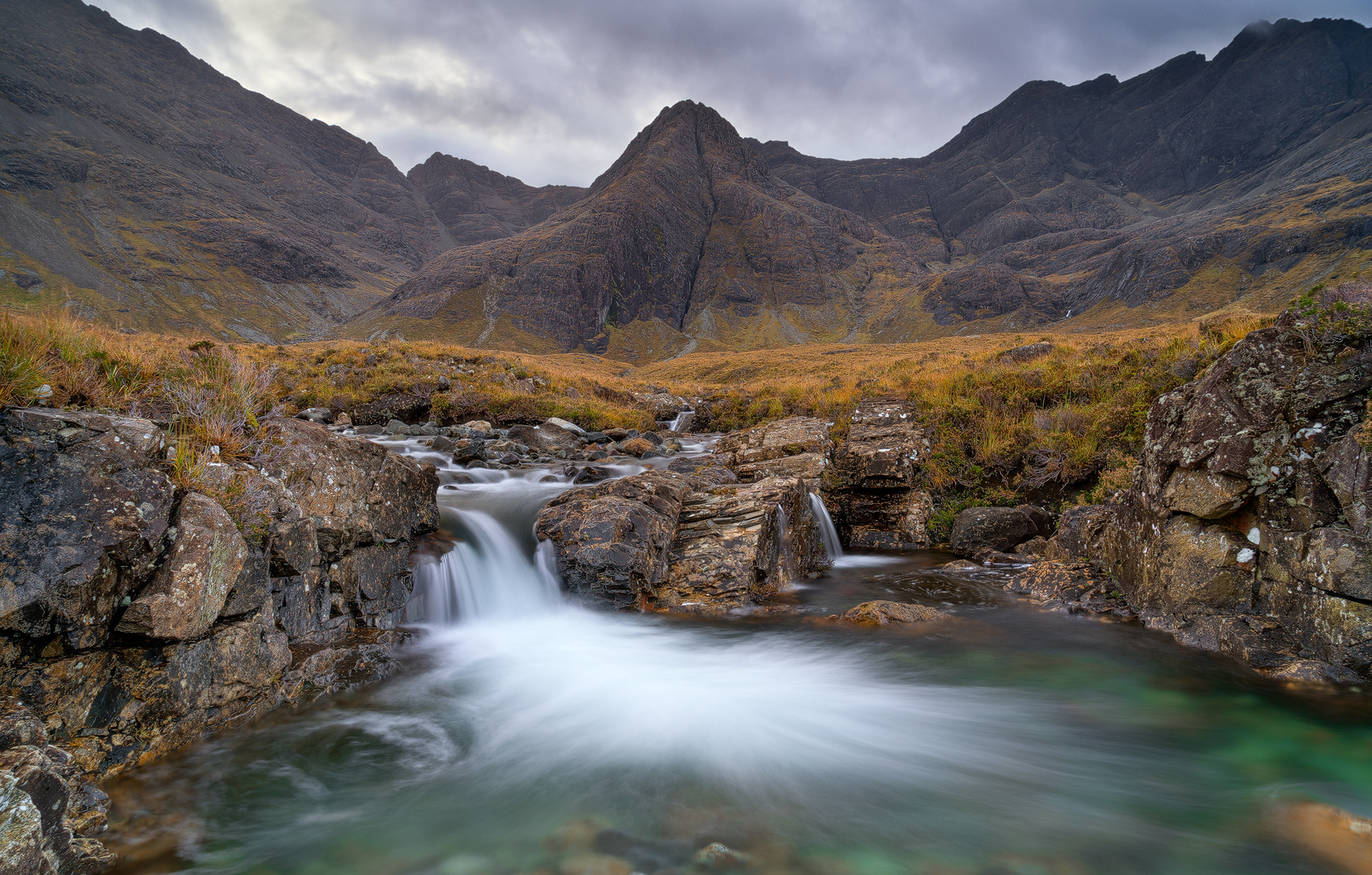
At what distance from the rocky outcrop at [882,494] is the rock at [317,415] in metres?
16.2

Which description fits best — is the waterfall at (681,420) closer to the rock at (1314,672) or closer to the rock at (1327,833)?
the rock at (1314,672)

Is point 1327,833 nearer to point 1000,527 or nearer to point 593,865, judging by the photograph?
point 593,865

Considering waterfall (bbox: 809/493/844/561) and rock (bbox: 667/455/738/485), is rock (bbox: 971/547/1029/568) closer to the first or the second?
waterfall (bbox: 809/493/844/561)

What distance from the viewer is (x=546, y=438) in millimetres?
17422

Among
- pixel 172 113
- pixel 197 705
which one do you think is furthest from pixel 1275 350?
pixel 172 113

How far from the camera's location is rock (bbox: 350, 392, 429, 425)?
19.5 meters

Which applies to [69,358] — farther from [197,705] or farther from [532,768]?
[532,768]

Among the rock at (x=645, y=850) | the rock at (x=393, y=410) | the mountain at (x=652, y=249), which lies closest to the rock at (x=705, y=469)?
the rock at (x=645, y=850)

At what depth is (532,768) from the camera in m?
5.16

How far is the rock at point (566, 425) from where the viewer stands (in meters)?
18.5

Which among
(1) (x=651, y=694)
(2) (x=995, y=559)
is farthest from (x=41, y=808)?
(2) (x=995, y=559)

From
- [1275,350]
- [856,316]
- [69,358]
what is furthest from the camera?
[856,316]

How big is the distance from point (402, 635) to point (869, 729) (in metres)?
5.65

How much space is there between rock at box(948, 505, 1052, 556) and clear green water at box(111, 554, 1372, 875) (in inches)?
126
